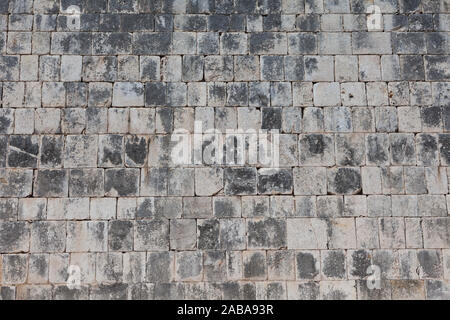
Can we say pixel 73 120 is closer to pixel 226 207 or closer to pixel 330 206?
pixel 226 207

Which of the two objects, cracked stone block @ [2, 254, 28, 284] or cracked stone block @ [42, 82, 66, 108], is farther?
cracked stone block @ [42, 82, 66, 108]

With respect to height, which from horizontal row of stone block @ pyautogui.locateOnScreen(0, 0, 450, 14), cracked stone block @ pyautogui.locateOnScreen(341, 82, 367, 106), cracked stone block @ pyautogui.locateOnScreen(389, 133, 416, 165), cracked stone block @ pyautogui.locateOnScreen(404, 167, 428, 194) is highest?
horizontal row of stone block @ pyautogui.locateOnScreen(0, 0, 450, 14)

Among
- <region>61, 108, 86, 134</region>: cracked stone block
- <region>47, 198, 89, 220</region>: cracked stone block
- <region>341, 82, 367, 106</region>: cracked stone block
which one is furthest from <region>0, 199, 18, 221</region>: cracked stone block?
<region>341, 82, 367, 106</region>: cracked stone block

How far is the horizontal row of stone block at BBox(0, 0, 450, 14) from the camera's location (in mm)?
5906

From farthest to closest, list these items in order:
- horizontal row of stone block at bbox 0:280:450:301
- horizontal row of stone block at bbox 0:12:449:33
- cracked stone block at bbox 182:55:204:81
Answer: horizontal row of stone block at bbox 0:12:449:33 < cracked stone block at bbox 182:55:204:81 < horizontal row of stone block at bbox 0:280:450:301

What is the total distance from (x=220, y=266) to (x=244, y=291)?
0.40 m

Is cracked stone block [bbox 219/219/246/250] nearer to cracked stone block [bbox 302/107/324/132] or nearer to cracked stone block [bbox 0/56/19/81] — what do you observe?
cracked stone block [bbox 302/107/324/132]

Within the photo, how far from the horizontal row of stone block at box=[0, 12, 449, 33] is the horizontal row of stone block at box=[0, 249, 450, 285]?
286cm

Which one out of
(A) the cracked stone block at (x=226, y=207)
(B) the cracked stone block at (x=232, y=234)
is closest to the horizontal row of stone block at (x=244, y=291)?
(B) the cracked stone block at (x=232, y=234)

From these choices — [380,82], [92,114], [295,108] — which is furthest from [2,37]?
[380,82]

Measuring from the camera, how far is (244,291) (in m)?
5.33

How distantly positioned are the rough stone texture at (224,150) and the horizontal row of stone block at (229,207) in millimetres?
17

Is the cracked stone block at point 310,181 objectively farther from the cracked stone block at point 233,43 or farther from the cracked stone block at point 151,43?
the cracked stone block at point 151,43

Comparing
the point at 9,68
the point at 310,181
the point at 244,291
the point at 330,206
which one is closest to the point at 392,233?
the point at 330,206
